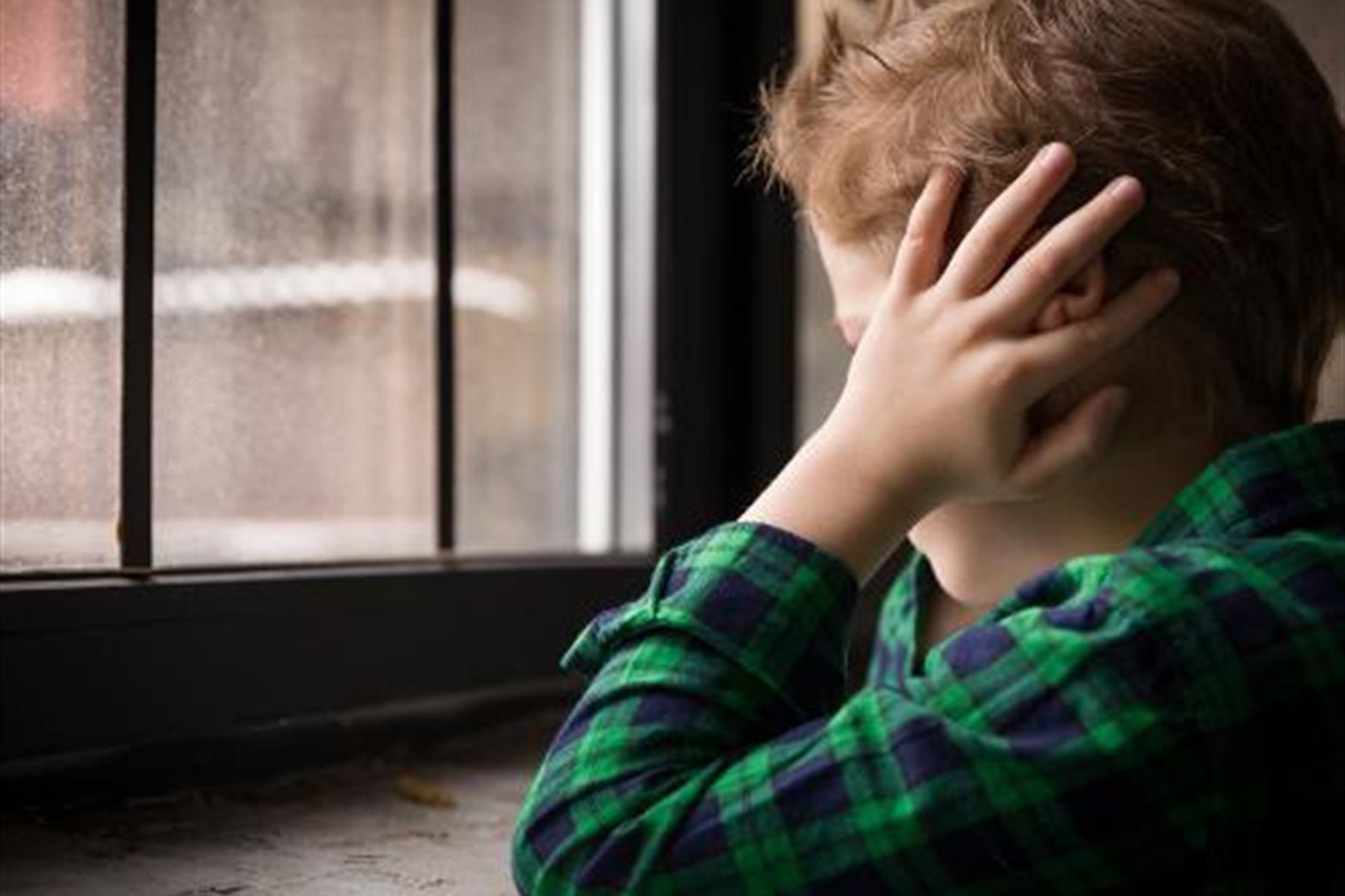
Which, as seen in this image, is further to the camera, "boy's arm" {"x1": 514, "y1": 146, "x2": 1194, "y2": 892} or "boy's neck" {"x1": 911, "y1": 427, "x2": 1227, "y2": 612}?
"boy's neck" {"x1": 911, "y1": 427, "x2": 1227, "y2": 612}

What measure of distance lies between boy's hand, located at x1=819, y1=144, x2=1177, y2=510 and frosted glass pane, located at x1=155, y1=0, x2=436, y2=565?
42cm

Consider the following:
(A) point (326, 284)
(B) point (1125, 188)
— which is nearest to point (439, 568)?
(A) point (326, 284)

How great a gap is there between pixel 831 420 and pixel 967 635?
4.9 inches

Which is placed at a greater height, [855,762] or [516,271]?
[516,271]

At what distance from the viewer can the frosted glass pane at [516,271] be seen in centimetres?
120

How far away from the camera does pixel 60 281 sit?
0.88m

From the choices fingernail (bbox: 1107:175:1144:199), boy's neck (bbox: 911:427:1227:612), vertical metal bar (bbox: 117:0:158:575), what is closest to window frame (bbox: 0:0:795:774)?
vertical metal bar (bbox: 117:0:158:575)

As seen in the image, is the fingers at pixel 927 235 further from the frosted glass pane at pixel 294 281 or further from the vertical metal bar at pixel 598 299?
the vertical metal bar at pixel 598 299

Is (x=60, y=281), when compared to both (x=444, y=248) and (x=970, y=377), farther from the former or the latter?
(x=970, y=377)

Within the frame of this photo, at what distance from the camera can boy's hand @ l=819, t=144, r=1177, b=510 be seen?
2.34ft

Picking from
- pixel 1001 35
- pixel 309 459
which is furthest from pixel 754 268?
pixel 1001 35

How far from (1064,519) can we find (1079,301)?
11 centimetres

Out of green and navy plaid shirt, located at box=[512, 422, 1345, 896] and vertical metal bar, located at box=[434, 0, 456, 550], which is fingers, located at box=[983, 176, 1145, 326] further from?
vertical metal bar, located at box=[434, 0, 456, 550]

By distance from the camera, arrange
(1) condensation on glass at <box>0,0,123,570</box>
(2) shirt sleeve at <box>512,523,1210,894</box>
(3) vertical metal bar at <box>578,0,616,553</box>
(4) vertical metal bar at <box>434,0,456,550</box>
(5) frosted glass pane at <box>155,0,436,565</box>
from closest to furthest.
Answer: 1. (2) shirt sleeve at <box>512,523,1210,894</box>
2. (1) condensation on glass at <box>0,0,123,570</box>
3. (5) frosted glass pane at <box>155,0,436,565</box>
4. (4) vertical metal bar at <box>434,0,456,550</box>
5. (3) vertical metal bar at <box>578,0,616,553</box>
